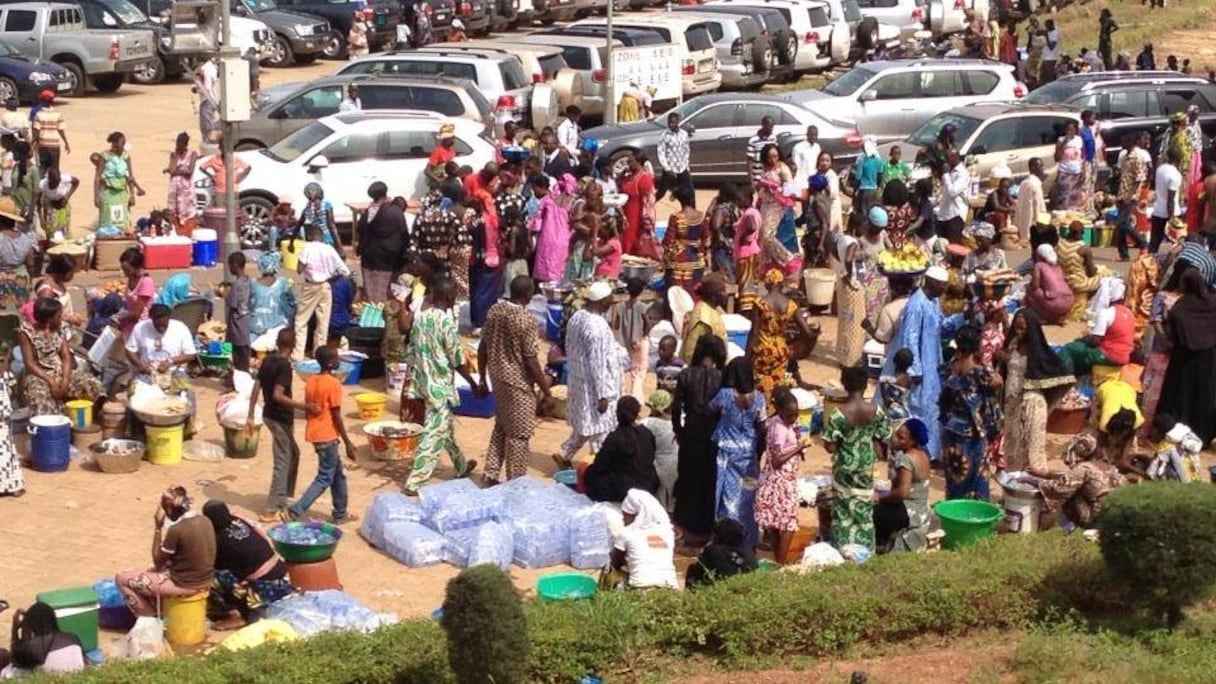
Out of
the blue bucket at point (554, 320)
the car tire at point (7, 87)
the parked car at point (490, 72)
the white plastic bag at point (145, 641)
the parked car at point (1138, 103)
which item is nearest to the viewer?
the white plastic bag at point (145, 641)

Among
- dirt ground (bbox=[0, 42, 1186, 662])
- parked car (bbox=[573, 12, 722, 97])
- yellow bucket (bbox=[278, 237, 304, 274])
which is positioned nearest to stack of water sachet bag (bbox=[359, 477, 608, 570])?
dirt ground (bbox=[0, 42, 1186, 662])

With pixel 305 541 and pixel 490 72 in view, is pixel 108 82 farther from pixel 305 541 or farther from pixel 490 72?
pixel 305 541

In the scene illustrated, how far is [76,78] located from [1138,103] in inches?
674

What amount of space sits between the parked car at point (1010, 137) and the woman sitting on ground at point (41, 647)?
52.5 ft

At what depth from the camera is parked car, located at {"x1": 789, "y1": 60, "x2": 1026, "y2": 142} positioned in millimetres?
28469

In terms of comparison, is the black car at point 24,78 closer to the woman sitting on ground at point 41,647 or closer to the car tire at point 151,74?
the car tire at point 151,74

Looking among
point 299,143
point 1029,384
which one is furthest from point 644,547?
point 299,143

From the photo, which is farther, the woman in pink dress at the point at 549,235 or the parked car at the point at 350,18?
the parked car at the point at 350,18

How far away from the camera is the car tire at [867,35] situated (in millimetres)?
38562

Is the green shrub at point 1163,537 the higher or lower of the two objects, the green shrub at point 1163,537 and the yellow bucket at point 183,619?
the higher

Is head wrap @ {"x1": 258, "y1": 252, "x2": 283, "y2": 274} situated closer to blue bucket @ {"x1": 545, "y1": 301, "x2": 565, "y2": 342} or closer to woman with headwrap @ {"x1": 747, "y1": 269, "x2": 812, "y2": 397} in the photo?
blue bucket @ {"x1": 545, "y1": 301, "x2": 565, "y2": 342}

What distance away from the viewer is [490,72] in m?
28.2

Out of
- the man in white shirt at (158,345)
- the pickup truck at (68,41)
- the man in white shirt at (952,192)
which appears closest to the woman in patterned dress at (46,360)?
the man in white shirt at (158,345)

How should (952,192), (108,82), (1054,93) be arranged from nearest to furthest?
(952,192)
(1054,93)
(108,82)
